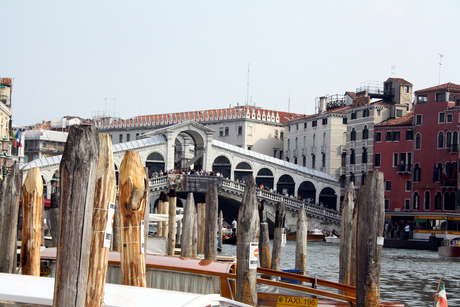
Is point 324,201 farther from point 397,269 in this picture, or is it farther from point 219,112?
point 397,269

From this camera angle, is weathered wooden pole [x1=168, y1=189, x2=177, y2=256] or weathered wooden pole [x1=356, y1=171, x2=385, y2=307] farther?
weathered wooden pole [x1=168, y1=189, x2=177, y2=256]

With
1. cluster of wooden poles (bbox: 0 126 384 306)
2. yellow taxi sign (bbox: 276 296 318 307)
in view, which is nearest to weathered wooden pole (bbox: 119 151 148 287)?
cluster of wooden poles (bbox: 0 126 384 306)

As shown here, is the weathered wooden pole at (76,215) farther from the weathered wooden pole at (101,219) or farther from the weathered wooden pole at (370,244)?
the weathered wooden pole at (370,244)

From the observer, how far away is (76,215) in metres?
5.12

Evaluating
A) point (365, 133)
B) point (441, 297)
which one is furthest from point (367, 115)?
point (441, 297)

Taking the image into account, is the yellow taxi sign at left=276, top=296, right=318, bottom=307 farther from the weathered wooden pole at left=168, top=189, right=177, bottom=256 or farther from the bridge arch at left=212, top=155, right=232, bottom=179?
the bridge arch at left=212, top=155, right=232, bottom=179

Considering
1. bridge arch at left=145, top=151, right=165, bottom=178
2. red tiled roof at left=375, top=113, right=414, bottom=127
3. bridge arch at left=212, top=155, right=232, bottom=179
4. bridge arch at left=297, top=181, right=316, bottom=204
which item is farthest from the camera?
bridge arch at left=297, top=181, right=316, bottom=204

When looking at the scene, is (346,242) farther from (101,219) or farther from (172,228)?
(101,219)

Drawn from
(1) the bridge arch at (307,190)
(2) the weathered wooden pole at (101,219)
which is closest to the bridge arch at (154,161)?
(1) the bridge arch at (307,190)

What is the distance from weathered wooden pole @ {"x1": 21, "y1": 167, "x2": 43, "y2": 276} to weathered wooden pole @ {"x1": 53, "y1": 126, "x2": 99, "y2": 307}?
437cm

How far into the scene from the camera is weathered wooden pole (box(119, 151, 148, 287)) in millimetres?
7285

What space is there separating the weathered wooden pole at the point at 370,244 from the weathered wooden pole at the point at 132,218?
315 cm

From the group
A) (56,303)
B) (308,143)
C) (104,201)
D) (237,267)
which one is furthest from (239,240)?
(308,143)

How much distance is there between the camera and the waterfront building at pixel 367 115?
47.4 meters
